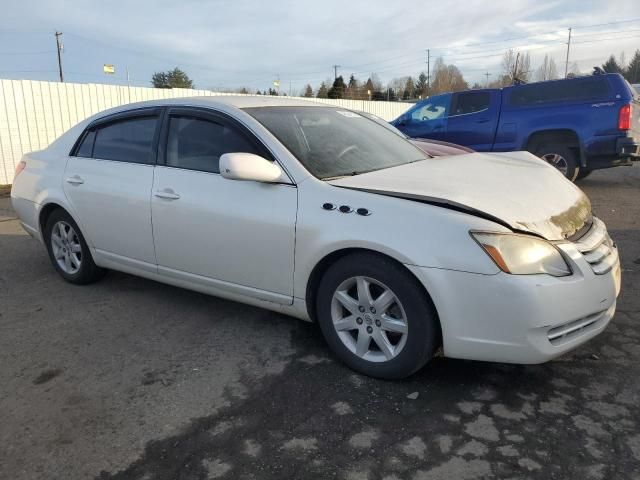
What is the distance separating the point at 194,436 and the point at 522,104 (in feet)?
28.0

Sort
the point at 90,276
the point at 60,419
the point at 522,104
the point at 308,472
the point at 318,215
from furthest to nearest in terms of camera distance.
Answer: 1. the point at 522,104
2. the point at 90,276
3. the point at 318,215
4. the point at 60,419
5. the point at 308,472

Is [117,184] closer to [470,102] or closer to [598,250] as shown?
[598,250]

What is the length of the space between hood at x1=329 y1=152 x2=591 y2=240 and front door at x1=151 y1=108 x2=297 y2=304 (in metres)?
0.48

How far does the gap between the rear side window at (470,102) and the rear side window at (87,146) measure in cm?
715

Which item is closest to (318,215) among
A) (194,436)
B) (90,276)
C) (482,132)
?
(194,436)

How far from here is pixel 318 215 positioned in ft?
Result: 9.86

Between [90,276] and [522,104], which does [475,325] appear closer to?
[90,276]

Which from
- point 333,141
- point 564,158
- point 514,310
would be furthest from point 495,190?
point 564,158

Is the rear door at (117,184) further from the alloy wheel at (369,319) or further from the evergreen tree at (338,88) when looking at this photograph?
the evergreen tree at (338,88)

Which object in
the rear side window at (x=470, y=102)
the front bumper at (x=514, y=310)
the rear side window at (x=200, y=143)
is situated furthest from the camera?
the rear side window at (x=470, y=102)

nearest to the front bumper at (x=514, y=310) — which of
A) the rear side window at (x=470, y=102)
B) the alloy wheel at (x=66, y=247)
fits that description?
the alloy wheel at (x=66, y=247)

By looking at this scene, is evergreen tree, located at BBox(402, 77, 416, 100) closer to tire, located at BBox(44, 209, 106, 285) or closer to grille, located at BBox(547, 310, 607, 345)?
tire, located at BBox(44, 209, 106, 285)

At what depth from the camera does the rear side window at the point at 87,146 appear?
14.8ft

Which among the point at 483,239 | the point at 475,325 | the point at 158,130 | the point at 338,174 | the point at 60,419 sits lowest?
the point at 60,419
